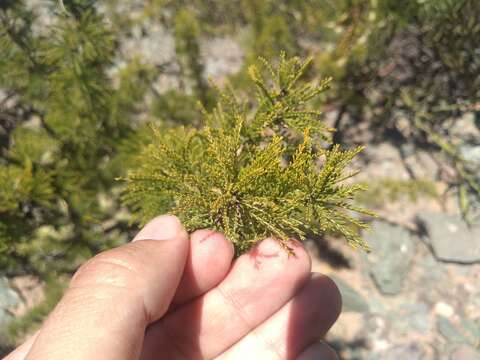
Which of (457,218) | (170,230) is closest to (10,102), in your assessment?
(170,230)

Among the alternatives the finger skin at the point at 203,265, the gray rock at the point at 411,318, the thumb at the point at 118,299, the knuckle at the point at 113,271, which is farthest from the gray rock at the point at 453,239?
the knuckle at the point at 113,271

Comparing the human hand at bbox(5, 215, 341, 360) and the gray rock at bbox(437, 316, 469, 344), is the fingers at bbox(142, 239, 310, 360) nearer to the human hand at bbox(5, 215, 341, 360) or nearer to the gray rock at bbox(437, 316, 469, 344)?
the human hand at bbox(5, 215, 341, 360)

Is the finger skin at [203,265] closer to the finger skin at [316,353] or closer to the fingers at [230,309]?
the fingers at [230,309]

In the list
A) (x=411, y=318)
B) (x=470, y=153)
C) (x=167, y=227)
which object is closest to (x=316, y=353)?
(x=167, y=227)

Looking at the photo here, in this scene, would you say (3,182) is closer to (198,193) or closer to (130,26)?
(198,193)

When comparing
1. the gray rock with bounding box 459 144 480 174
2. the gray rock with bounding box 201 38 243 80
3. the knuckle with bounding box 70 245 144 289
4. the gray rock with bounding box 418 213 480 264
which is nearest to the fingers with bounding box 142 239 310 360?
the knuckle with bounding box 70 245 144 289

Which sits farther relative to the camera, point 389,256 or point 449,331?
Result: point 389,256

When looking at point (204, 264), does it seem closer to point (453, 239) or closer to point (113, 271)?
point (113, 271)
